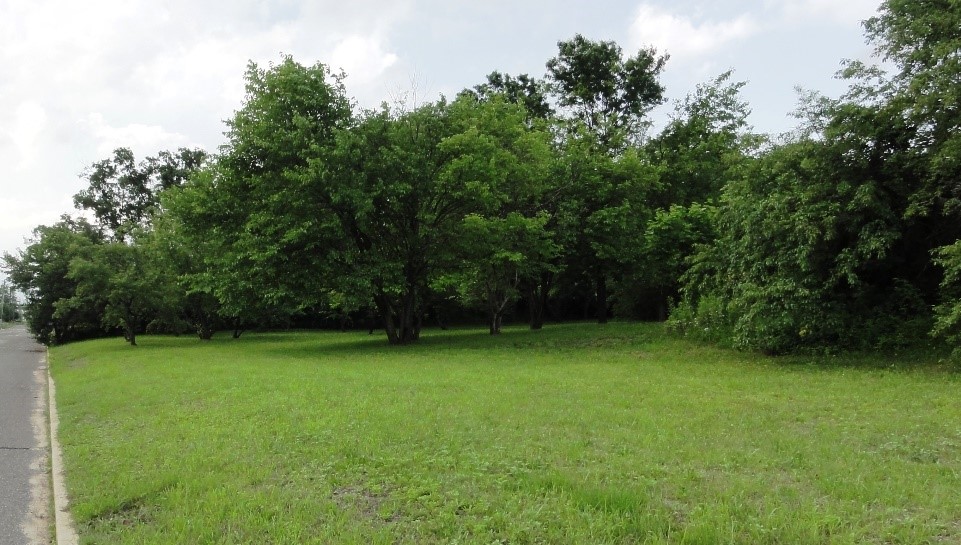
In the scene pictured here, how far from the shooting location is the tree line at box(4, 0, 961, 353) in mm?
12477

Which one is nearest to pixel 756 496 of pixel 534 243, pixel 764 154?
pixel 764 154

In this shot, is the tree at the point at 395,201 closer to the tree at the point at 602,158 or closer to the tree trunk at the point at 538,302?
the tree at the point at 602,158

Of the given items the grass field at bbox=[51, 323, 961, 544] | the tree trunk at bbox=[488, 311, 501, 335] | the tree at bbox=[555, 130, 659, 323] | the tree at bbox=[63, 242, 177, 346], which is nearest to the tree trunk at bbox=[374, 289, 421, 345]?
the tree trunk at bbox=[488, 311, 501, 335]

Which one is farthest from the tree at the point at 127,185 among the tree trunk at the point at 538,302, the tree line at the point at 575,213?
the tree trunk at the point at 538,302

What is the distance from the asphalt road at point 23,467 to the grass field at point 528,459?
316 mm

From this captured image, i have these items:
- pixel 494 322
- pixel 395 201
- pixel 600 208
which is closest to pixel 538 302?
pixel 494 322

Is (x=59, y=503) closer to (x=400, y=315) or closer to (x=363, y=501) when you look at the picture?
(x=363, y=501)

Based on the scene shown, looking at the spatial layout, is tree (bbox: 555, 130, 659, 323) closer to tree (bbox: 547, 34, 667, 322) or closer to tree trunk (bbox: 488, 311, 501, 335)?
tree (bbox: 547, 34, 667, 322)

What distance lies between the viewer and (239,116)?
67.2 ft

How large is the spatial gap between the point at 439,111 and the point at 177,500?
17764mm

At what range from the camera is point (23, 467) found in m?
6.86

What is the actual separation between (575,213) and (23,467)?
19.1m

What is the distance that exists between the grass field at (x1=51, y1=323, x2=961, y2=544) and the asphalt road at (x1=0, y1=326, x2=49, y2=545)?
316 mm

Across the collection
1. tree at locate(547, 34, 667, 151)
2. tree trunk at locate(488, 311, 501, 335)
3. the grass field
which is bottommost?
the grass field
